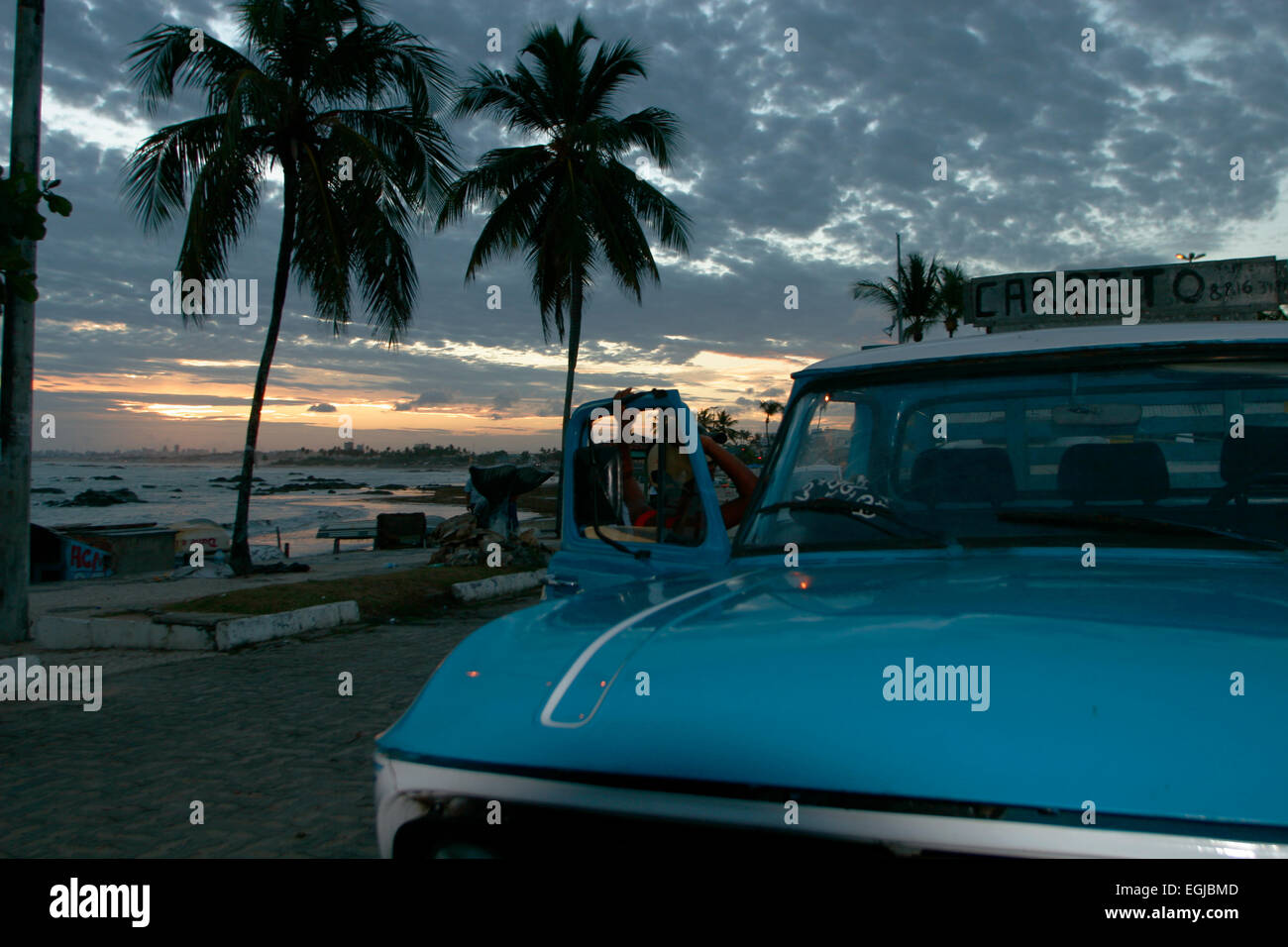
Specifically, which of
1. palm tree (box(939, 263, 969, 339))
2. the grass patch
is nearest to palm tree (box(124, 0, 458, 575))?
the grass patch

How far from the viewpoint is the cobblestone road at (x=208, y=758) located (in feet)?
13.0

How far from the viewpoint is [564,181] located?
19.5 meters

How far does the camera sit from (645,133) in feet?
62.8

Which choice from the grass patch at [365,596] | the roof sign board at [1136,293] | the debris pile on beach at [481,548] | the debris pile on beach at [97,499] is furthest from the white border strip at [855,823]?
the debris pile on beach at [97,499]

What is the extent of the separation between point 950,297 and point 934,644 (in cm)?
3836

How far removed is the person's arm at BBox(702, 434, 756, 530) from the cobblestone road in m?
2.20

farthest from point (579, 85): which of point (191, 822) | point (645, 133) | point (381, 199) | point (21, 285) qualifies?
point (191, 822)

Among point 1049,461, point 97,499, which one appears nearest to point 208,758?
point 1049,461

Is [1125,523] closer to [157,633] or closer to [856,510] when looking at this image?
[856,510]

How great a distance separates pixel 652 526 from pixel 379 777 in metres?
1.49

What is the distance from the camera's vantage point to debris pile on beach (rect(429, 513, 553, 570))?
15.6 m

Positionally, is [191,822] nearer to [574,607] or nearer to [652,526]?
[652,526]

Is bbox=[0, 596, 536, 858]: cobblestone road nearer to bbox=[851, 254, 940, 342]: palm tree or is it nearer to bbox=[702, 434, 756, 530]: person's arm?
bbox=[702, 434, 756, 530]: person's arm

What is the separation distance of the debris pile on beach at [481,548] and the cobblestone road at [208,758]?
23.1ft
